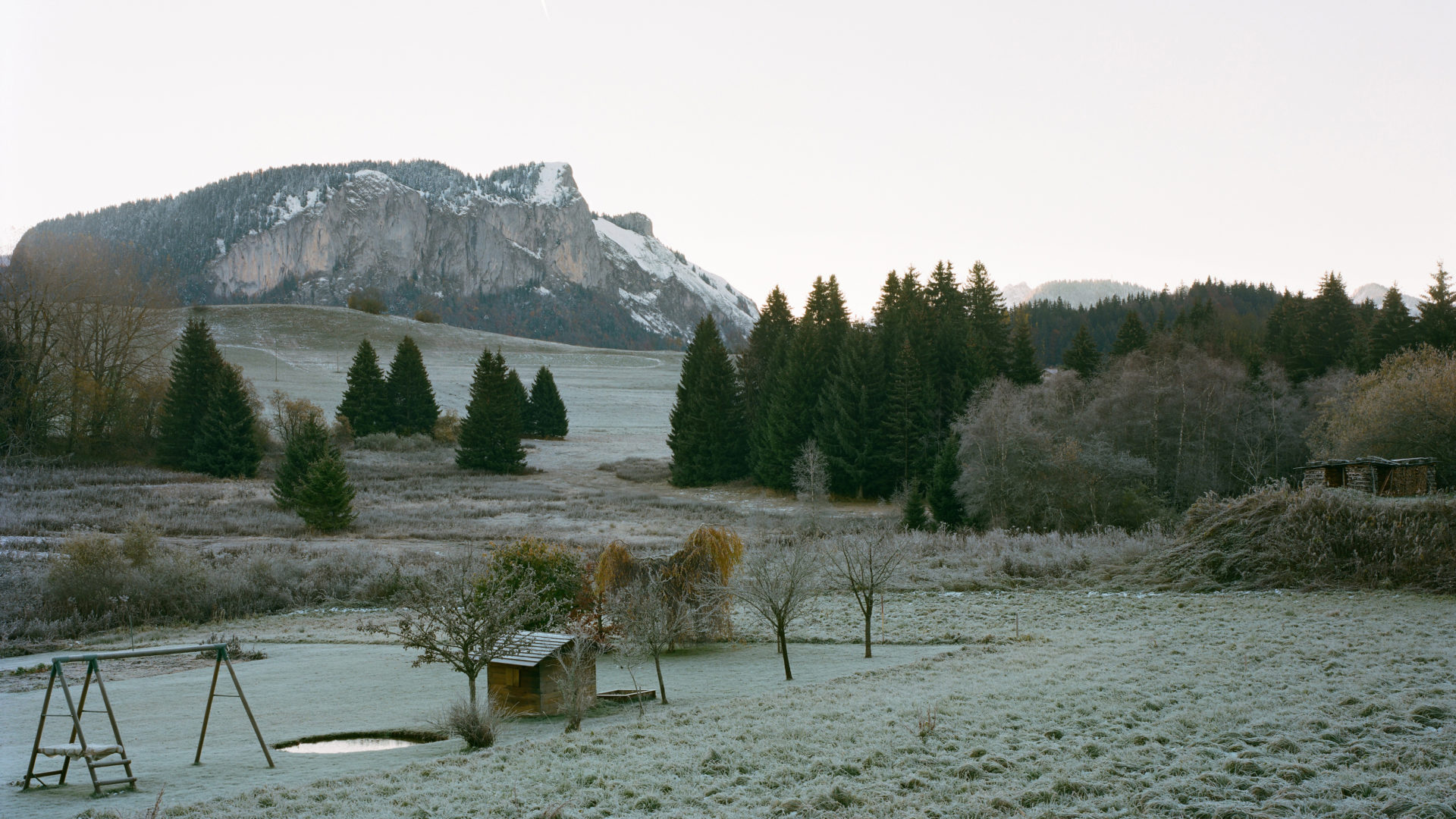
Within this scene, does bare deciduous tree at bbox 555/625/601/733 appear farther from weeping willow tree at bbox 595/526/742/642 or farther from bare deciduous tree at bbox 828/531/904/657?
bare deciduous tree at bbox 828/531/904/657

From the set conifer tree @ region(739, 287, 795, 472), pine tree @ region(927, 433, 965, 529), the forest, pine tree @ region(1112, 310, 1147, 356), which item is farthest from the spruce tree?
pine tree @ region(1112, 310, 1147, 356)

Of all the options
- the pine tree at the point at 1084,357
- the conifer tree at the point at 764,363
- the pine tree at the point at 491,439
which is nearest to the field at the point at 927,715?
the conifer tree at the point at 764,363

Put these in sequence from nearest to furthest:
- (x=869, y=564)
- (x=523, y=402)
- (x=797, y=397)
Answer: (x=869, y=564)
(x=797, y=397)
(x=523, y=402)

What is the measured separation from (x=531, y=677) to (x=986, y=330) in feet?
178

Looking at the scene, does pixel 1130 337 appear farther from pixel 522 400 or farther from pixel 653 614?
Result: pixel 653 614

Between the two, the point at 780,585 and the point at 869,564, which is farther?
the point at 869,564

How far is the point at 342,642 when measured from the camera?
66.9 ft

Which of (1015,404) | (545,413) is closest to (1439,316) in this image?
(1015,404)

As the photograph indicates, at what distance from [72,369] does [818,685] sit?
209 feet

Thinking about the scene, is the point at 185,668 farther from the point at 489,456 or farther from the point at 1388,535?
the point at 489,456

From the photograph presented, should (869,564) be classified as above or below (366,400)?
below

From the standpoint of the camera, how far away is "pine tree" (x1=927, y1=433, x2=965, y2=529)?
4247 centimetres

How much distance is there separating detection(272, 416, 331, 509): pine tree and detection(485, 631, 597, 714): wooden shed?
30.7 metres

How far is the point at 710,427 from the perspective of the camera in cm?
6388
